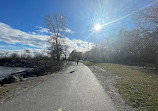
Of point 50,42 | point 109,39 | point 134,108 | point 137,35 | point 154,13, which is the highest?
point 109,39

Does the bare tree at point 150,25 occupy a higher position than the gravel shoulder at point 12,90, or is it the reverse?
the bare tree at point 150,25

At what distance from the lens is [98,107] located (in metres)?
3.54

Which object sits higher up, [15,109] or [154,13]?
[154,13]

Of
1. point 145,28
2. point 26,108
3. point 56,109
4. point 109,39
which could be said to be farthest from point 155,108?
point 109,39

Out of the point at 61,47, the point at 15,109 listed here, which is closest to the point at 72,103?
the point at 15,109

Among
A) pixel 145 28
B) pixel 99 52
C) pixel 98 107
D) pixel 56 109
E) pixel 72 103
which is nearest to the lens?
pixel 56 109

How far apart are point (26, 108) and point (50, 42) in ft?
79.8

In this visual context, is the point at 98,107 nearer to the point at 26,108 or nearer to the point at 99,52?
the point at 26,108

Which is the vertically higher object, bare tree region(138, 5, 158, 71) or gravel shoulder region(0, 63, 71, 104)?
bare tree region(138, 5, 158, 71)

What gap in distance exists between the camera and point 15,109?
3.32 meters

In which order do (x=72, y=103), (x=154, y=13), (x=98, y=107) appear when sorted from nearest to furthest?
(x=98, y=107) → (x=72, y=103) → (x=154, y=13)

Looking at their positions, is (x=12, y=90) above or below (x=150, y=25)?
below

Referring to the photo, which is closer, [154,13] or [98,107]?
[98,107]

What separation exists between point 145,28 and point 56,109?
20.2ft
